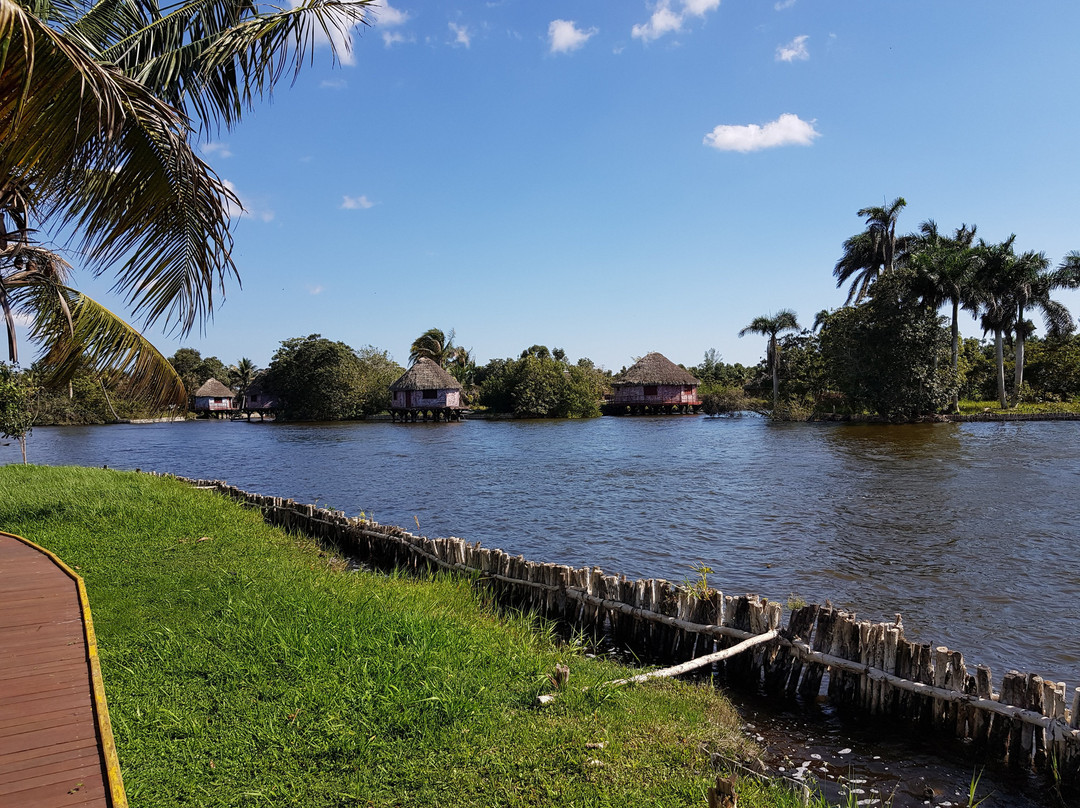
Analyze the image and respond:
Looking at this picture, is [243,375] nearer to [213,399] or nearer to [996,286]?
[213,399]

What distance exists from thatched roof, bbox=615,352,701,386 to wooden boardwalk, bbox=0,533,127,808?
6136cm

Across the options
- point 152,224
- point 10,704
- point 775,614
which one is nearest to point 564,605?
point 775,614

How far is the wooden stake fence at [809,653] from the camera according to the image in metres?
4.73

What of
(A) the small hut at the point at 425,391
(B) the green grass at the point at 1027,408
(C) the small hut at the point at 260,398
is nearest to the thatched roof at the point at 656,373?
(A) the small hut at the point at 425,391

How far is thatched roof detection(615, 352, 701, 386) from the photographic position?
216ft

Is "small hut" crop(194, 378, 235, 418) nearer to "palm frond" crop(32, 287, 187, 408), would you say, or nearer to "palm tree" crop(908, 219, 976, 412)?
"palm tree" crop(908, 219, 976, 412)

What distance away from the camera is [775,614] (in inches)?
Result: 247

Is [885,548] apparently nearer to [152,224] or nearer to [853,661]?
[853,661]

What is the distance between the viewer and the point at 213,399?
82.4 m

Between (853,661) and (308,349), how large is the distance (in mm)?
67377

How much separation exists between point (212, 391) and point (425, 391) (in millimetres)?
36097

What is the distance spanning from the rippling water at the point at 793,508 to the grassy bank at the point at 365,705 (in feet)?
15.5

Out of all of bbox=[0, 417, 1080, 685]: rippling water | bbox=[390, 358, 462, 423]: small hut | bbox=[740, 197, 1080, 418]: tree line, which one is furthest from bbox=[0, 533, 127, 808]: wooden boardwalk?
bbox=[390, 358, 462, 423]: small hut

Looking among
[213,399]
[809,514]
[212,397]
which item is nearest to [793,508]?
[809,514]
